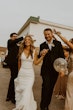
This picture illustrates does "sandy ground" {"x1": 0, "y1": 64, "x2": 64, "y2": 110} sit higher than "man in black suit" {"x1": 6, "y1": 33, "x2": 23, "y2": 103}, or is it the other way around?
"man in black suit" {"x1": 6, "y1": 33, "x2": 23, "y2": 103}

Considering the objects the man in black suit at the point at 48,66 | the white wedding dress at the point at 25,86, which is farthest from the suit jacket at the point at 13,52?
the man in black suit at the point at 48,66

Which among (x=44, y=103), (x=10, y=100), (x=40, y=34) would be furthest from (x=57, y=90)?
(x=40, y=34)

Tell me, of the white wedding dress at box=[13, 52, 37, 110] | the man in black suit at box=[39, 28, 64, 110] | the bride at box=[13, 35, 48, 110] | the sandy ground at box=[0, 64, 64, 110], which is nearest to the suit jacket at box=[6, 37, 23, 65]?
the bride at box=[13, 35, 48, 110]

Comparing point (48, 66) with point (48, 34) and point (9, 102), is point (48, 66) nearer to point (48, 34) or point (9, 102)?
point (48, 34)

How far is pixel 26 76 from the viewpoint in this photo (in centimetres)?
602

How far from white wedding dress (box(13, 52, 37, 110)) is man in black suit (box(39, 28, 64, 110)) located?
0.27 metres

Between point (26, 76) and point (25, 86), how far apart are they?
0.22 meters

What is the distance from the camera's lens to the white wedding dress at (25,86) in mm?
5781

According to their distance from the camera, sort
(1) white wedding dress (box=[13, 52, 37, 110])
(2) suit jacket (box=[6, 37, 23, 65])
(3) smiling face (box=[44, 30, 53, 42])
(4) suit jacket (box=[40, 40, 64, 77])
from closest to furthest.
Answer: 1. (1) white wedding dress (box=[13, 52, 37, 110])
2. (3) smiling face (box=[44, 30, 53, 42])
3. (4) suit jacket (box=[40, 40, 64, 77])
4. (2) suit jacket (box=[6, 37, 23, 65])

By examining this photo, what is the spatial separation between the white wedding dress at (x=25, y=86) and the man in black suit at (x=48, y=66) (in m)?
0.27

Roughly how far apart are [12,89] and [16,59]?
78 centimetres

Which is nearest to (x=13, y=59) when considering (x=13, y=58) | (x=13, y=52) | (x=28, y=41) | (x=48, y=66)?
(x=13, y=58)

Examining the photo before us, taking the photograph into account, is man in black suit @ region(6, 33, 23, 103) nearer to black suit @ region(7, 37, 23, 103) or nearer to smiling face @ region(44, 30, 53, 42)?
black suit @ region(7, 37, 23, 103)

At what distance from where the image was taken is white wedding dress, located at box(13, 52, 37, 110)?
5.78 metres
